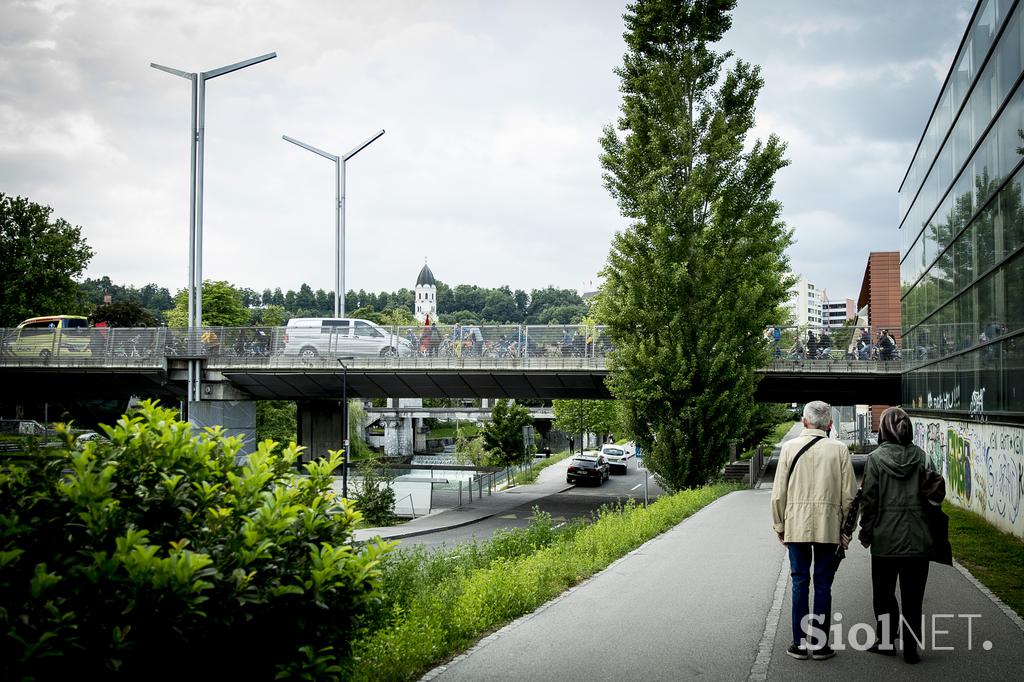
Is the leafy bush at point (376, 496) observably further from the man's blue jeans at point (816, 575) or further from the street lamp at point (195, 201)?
the man's blue jeans at point (816, 575)

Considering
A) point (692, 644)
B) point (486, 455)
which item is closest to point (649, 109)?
point (692, 644)

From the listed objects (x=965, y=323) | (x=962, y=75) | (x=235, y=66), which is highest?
(x=235, y=66)

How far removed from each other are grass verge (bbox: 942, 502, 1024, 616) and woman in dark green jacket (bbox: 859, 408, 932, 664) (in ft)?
8.21

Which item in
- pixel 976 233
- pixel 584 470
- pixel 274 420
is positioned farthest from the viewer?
pixel 274 420

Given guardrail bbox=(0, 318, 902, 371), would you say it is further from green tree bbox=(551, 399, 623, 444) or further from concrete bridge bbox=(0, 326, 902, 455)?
green tree bbox=(551, 399, 623, 444)

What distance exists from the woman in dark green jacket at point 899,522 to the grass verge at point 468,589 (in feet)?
10.9

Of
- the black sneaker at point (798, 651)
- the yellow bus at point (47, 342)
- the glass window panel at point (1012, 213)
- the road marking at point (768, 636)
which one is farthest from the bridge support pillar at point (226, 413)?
the black sneaker at point (798, 651)

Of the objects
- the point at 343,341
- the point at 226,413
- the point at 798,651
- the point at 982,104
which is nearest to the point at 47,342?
the point at 226,413

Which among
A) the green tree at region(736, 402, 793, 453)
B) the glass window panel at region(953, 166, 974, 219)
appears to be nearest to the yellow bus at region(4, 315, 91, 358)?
the green tree at region(736, 402, 793, 453)

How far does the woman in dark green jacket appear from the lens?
5.88 metres

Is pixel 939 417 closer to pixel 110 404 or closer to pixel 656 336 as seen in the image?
pixel 656 336

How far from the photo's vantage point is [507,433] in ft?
184

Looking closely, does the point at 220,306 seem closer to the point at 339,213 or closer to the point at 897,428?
the point at 339,213

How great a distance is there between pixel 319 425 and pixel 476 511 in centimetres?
1390
